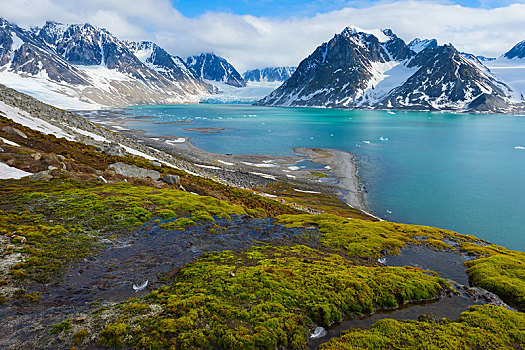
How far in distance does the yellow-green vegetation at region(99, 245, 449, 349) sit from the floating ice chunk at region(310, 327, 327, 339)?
0.97ft

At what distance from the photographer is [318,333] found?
40.3 feet

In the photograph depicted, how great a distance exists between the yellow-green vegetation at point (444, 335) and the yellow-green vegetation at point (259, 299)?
5.16 ft

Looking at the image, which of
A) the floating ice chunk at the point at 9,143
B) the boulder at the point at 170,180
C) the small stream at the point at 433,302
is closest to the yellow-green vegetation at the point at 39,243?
the small stream at the point at 433,302

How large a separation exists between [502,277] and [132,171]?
40.8 meters

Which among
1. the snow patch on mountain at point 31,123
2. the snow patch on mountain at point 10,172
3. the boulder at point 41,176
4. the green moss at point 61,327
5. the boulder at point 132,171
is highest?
the snow patch on mountain at point 31,123

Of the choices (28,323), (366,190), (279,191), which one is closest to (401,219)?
(366,190)

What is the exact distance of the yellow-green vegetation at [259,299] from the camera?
11008 millimetres

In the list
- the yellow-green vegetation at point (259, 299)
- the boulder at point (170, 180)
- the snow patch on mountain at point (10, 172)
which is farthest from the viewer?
the boulder at point (170, 180)

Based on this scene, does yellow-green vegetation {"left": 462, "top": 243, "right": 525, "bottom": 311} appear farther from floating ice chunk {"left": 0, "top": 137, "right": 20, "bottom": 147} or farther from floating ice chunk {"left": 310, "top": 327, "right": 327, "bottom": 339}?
floating ice chunk {"left": 0, "top": 137, "right": 20, "bottom": 147}

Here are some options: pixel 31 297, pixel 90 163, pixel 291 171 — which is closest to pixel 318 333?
pixel 31 297

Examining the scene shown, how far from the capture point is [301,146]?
126062 mm

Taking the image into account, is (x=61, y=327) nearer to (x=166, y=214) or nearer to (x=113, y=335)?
(x=113, y=335)

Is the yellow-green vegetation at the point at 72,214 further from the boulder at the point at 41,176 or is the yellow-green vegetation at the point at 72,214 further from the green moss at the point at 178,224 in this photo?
the boulder at the point at 41,176

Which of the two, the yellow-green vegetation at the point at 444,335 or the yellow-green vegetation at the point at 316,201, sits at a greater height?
the yellow-green vegetation at the point at 444,335
